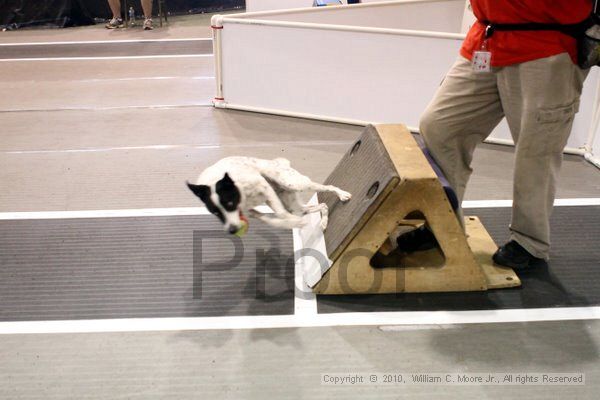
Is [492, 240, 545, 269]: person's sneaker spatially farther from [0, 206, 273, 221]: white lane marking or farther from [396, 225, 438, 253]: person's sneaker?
[0, 206, 273, 221]: white lane marking

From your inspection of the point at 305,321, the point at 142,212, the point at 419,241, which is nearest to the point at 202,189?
the point at 305,321

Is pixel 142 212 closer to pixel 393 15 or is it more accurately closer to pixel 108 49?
pixel 393 15

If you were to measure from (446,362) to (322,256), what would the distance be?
2.18 ft

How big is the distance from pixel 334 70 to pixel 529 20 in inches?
85.3

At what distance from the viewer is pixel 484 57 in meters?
2.06

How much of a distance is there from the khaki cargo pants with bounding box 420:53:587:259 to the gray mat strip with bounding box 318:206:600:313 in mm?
138

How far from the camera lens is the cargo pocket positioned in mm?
2004

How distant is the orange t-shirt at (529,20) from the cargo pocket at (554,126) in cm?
19

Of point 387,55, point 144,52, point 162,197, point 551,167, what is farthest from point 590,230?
point 144,52

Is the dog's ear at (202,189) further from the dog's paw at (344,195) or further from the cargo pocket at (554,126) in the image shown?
the cargo pocket at (554,126)

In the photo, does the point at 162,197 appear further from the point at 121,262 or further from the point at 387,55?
the point at 387,55

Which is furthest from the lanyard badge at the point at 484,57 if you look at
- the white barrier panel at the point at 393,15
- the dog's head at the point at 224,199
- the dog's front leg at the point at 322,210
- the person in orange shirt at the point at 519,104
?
the white barrier panel at the point at 393,15

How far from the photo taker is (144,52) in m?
6.22

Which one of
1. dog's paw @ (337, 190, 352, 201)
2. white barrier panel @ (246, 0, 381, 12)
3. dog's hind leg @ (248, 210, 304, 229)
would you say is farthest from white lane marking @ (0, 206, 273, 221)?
white barrier panel @ (246, 0, 381, 12)
